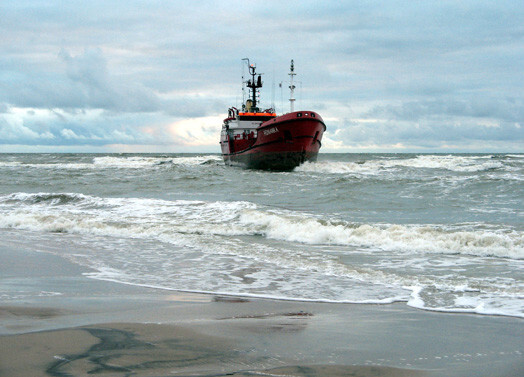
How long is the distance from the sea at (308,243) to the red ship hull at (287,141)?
12.2m

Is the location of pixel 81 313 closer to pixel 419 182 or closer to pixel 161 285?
pixel 161 285

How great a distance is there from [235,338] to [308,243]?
5425 mm

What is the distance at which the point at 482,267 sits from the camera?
19.6ft

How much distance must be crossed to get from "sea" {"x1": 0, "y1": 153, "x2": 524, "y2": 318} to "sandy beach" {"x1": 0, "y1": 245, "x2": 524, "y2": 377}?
0.44 meters

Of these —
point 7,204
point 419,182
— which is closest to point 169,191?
point 7,204

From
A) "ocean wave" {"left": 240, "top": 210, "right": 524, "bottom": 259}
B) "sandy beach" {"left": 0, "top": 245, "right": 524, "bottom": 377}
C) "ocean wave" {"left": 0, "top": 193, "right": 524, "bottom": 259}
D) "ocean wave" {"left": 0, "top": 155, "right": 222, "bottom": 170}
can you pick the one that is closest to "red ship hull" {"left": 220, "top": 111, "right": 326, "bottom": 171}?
"ocean wave" {"left": 0, "top": 155, "right": 222, "bottom": 170}

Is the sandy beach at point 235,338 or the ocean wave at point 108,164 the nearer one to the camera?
the sandy beach at point 235,338

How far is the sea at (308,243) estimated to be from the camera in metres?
4.72

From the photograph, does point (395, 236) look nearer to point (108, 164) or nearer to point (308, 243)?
point (308, 243)

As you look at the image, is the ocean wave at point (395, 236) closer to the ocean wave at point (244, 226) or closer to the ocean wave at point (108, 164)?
the ocean wave at point (244, 226)

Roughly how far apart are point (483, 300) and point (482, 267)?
6.42ft

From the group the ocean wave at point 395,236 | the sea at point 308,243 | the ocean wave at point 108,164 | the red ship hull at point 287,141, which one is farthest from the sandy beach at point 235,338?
the ocean wave at point 108,164

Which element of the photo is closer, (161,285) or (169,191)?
(161,285)

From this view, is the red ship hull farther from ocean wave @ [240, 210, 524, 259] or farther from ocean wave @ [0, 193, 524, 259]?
ocean wave @ [240, 210, 524, 259]
